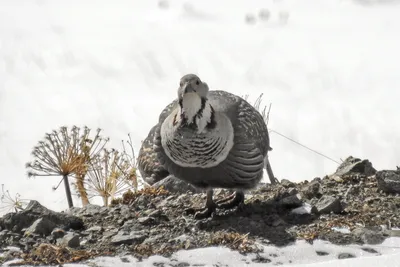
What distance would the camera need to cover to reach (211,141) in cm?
811

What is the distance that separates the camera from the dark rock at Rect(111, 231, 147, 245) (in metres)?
7.91

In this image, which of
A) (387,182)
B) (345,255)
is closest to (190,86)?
(345,255)

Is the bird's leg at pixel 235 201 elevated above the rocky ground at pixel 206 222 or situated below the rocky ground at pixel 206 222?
above

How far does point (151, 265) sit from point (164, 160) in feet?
4.97

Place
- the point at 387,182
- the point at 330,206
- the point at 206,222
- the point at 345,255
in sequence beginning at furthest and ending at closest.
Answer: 1. the point at 387,182
2. the point at 330,206
3. the point at 206,222
4. the point at 345,255

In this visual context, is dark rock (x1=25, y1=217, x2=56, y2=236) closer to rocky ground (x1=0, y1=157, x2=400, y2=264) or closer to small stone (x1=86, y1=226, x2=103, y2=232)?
rocky ground (x1=0, y1=157, x2=400, y2=264)

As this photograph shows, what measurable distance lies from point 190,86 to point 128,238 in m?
1.56

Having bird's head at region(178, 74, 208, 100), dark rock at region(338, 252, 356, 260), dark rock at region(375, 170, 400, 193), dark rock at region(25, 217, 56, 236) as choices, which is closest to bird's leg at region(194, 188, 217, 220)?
bird's head at region(178, 74, 208, 100)

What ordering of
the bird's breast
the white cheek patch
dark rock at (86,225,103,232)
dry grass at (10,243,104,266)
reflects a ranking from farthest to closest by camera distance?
dark rock at (86,225,103,232) → the bird's breast → the white cheek patch → dry grass at (10,243,104,266)

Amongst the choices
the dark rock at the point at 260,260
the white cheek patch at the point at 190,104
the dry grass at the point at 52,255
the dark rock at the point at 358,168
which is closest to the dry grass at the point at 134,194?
the dry grass at the point at 52,255

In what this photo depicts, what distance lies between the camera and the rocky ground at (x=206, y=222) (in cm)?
778

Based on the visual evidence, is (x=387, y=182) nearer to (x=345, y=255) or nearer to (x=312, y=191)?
(x=312, y=191)

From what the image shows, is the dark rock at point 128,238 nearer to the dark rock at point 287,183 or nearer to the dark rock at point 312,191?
the dark rock at point 312,191

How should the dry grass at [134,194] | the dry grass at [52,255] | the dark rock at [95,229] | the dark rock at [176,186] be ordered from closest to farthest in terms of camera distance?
1. the dry grass at [52,255]
2. the dark rock at [95,229]
3. the dry grass at [134,194]
4. the dark rock at [176,186]
